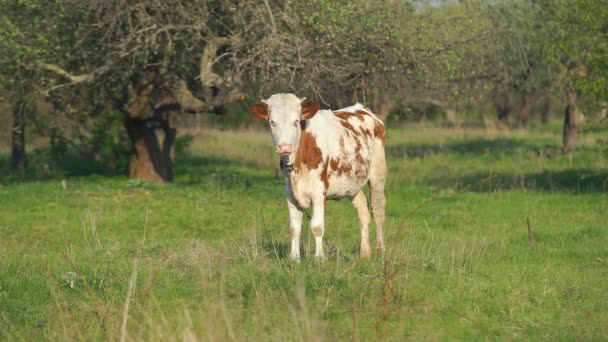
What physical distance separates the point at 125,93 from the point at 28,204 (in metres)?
6.53

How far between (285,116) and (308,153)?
663 mm

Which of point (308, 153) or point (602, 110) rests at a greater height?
point (308, 153)

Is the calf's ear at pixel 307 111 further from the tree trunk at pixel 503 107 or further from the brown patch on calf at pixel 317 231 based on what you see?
the tree trunk at pixel 503 107

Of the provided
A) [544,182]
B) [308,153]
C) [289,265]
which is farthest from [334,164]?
[544,182]

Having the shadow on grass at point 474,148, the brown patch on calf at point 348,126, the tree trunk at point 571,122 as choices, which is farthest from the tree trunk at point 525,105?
the brown patch on calf at point 348,126

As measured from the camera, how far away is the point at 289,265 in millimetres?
9984

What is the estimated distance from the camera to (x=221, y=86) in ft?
66.7

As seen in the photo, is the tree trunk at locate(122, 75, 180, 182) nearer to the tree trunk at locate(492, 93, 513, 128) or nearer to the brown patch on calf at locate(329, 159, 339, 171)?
the brown patch on calf at locate(329, 159, 339, 171)

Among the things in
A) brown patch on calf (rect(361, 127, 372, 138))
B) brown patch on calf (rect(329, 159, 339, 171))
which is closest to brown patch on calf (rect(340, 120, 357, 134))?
brown patch on calf (rect(361, 127, 372, 138))

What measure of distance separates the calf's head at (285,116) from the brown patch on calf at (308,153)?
222mm

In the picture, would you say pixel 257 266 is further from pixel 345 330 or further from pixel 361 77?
pixel 361 77

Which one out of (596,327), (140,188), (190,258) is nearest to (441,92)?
(140,188)

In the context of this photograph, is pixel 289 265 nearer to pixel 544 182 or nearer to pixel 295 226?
pixel 295 226

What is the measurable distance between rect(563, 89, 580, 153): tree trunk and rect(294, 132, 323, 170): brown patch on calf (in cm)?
2106
